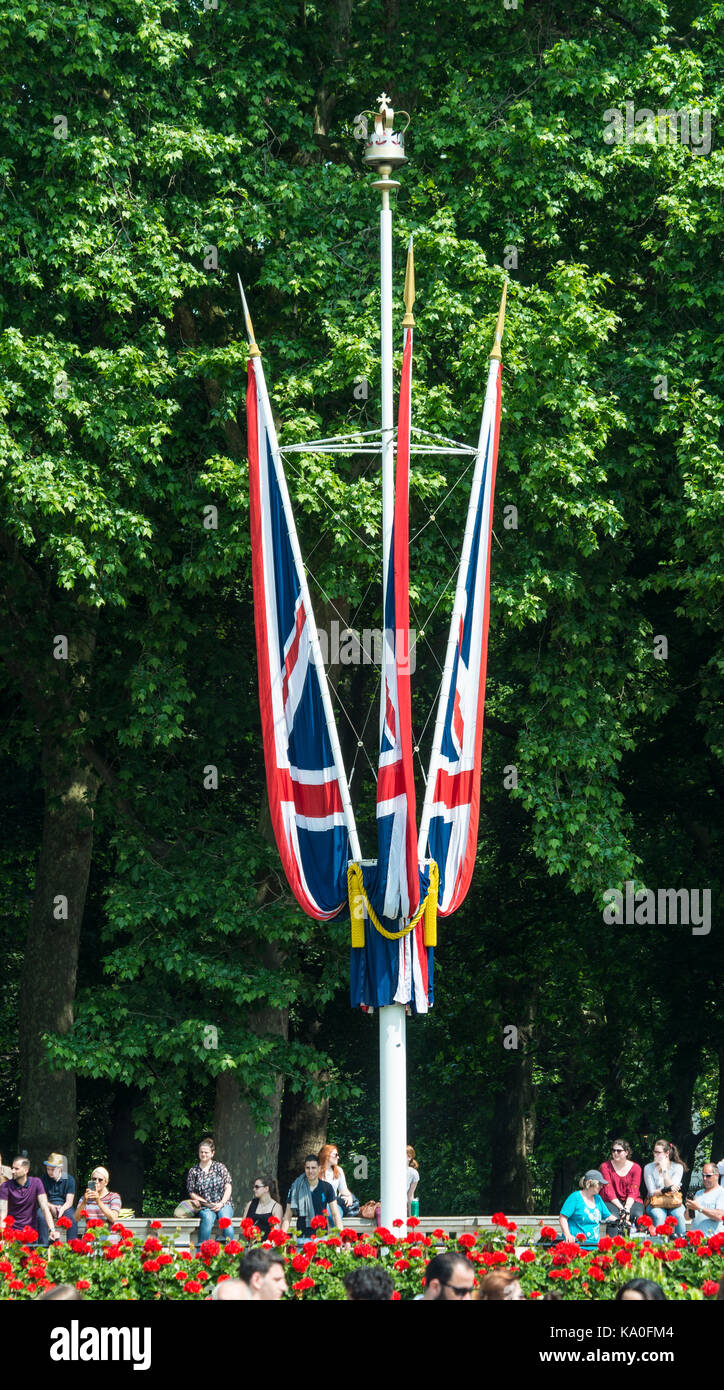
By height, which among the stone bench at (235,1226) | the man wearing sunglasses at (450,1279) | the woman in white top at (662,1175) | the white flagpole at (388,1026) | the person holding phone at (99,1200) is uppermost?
the white flagpole at (388,1026)

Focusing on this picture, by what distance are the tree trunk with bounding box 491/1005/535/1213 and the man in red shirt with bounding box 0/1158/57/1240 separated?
556 inches

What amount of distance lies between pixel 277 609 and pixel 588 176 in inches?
309

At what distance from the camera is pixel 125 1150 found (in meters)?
27.4

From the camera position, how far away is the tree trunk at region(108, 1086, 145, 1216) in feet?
89.2

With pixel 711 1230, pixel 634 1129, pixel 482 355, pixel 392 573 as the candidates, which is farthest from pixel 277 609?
pixel 634 1129

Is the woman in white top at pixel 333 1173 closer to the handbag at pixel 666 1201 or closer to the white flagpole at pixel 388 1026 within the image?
the white flagpole at pixel 388 1026

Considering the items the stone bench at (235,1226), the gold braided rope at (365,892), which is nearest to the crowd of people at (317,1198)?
the stone bench at (235,1226)

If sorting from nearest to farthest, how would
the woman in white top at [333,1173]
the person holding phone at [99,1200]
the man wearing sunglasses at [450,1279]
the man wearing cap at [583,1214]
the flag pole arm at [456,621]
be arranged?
the man wearing sunglasses at [450,1279], the man wearing cap at [583,1214], the flag pole arm at [456,621], the woman in white top at [333,1173], the person holding phone at [99,1200]

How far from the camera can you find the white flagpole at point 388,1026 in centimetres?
1407

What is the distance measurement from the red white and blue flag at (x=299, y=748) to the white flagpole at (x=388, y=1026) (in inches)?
30.9

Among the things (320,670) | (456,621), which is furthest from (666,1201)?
(320,670)

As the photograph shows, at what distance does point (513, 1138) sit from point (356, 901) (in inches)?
606

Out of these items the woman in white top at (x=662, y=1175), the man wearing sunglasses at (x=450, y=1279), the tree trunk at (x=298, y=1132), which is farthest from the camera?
the tree trunk at (x=298, y=1132)

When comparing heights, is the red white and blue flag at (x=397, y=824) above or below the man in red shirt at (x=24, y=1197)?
above
